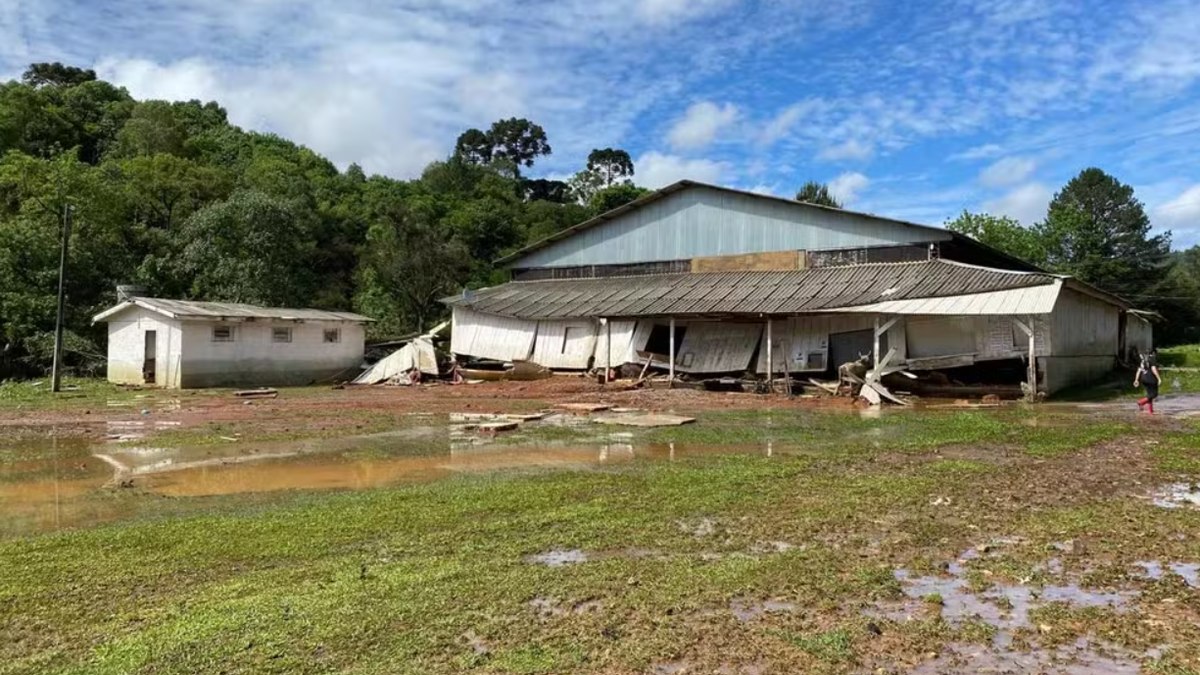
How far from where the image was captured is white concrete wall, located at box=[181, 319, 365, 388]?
86.6 feet

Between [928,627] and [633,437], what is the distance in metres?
10.0

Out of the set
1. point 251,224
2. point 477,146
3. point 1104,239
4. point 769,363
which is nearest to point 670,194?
point 769,363

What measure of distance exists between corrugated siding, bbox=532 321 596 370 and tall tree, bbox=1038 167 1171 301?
42075mm

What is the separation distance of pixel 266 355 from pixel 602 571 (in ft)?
84.7

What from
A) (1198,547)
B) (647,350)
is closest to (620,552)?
(1198,547)

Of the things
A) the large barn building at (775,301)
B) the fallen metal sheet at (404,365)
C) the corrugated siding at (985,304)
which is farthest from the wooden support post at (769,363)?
the fallen metal sheet at (404,365)

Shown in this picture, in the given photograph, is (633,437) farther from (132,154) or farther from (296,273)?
(132,154)

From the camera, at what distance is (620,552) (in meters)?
6.54

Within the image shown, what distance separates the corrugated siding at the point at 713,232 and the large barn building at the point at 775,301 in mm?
49

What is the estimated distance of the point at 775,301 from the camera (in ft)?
80.5

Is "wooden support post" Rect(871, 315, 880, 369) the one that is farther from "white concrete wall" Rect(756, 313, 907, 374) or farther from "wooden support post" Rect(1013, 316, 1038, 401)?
"wooden support post" Rect(1013, 316, 1038, 401)

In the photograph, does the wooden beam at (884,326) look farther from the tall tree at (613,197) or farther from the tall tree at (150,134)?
the tall tree at (150,134)

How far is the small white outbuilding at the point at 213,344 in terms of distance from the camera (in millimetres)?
26125

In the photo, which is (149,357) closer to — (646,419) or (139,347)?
(139,347)
